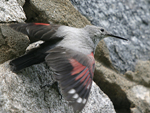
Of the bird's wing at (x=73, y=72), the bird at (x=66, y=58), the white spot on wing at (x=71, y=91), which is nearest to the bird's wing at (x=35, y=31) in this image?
the bird at (x=66, y=58)

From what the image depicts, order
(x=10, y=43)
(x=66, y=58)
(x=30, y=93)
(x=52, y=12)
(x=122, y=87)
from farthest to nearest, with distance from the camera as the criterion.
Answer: (x=122, y=87)
(x=52, y=12)
(x=10, y=43)
(x=30, y=93)
(x=66, y=58)

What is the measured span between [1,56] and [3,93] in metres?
0.54

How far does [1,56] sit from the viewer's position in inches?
79.0

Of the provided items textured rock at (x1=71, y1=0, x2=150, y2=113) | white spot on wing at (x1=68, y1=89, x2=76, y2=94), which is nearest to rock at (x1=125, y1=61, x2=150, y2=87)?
textured rock at (x1=71, y1=0, x2=150, y2=113)

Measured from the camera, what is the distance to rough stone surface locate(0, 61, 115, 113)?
1.60m

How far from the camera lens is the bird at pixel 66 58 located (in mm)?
1482

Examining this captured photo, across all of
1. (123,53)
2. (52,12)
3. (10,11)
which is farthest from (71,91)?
(123,53)

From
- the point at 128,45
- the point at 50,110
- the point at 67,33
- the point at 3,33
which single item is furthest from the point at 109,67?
the point at 3,33

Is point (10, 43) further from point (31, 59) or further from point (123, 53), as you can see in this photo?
point (123, 53)

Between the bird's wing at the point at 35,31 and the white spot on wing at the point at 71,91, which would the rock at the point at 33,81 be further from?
the white spot on wing at the point at 71,91

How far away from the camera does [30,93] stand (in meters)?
1.77

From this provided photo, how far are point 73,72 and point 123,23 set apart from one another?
2.32 metres

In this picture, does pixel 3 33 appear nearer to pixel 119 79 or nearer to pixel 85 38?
pixel 85 38

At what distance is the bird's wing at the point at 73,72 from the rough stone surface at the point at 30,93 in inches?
14.3
